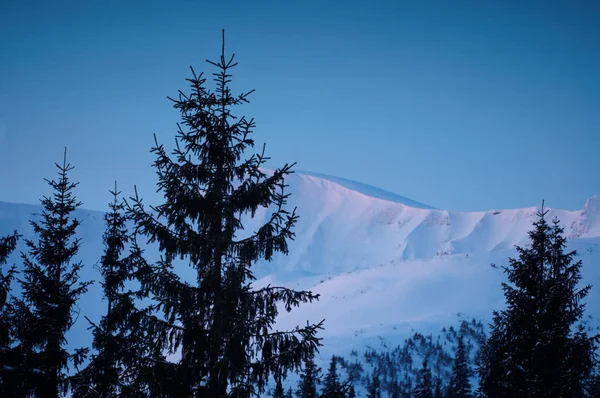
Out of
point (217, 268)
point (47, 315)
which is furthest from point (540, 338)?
point (47, 315)

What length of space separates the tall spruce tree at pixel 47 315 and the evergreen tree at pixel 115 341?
75 centimetres

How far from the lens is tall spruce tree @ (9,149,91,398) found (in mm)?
11766

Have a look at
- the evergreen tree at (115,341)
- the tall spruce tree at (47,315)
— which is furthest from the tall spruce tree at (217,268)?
the tall spruce tree at (47,315)

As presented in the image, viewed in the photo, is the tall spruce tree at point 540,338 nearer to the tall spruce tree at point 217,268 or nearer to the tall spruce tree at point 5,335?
the tall spruce tree at point 217,268

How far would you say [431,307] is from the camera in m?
124

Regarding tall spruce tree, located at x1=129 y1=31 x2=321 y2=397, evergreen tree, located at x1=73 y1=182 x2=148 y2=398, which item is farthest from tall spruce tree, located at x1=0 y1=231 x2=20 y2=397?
tall spruce tree, located at x1=129 y1=31 x2=321 y2=397

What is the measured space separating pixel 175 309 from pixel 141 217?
6.34 ft

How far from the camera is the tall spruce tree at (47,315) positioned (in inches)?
463

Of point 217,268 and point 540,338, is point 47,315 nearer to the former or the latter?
point 217,268

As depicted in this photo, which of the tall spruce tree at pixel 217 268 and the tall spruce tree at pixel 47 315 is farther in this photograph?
the tall spruce tree at pixel 47 315

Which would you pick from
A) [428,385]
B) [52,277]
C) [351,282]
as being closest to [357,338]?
[351,282]

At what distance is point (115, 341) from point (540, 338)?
1085cm

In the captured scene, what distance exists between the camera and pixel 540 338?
11523 millimetres

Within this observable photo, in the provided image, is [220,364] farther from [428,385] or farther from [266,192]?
[428,385]
